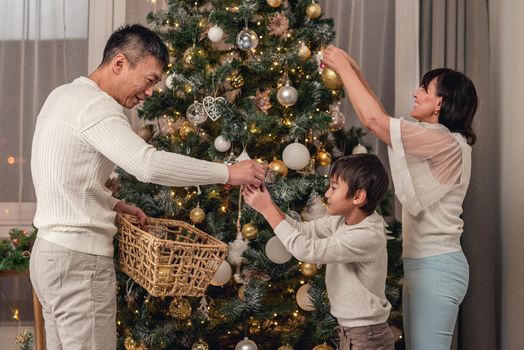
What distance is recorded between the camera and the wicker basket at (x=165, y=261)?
1963mm

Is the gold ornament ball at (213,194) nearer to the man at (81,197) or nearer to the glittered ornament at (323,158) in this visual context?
the glittered ornament at (323,158)

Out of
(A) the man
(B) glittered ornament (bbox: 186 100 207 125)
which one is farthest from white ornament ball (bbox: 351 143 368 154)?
(A) the man

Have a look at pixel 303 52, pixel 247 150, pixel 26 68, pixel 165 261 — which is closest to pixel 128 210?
pixel 165 261

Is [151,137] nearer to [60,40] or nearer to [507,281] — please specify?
[60,40]

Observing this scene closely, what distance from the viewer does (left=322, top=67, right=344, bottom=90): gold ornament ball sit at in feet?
9.28

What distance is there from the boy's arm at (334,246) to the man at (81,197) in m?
0.36

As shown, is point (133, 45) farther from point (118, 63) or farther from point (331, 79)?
point (331, 79)

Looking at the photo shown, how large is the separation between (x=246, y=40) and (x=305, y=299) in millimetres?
1115

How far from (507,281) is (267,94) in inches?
58.0

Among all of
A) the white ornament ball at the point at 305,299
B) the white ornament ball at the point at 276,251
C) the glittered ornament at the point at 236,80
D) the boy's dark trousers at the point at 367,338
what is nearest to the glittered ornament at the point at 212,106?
the glittered ornament at the point at 236,80

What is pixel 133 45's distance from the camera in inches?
80.2

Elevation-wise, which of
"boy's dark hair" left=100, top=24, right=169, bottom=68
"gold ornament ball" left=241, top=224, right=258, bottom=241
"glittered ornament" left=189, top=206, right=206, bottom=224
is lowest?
"gold ornament ball" left=241, top=224, right=258, bottom=241

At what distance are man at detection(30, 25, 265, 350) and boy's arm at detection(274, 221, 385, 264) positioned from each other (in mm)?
355

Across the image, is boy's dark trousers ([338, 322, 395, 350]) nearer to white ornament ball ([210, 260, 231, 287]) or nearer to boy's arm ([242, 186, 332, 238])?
boy's arm ([242, 186, 332, 238])
